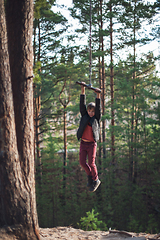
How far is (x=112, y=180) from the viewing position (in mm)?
14734

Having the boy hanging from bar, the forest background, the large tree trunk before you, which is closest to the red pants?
the boy hanging from bar

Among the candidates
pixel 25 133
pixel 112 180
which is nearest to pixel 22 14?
pixel 25 133

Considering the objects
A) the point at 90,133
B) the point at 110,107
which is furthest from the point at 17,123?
the point at 110,107

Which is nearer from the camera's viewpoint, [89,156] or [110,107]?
[89,156]

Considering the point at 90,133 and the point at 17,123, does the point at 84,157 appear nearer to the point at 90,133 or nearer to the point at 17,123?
the point at 90,133

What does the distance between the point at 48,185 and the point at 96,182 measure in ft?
36.9

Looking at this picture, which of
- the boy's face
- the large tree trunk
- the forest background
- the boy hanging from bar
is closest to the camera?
the large tree trunk

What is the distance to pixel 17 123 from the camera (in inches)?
153

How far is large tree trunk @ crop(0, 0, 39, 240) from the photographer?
3.56m

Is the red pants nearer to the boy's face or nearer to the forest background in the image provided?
the boy's face

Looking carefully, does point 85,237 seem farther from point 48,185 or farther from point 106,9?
point 106,9

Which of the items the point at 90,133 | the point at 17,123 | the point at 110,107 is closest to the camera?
the point at 17,123

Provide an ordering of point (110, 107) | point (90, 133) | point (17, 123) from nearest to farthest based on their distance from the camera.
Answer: point (17, 123)
point (90, 133)
point (110, 107)

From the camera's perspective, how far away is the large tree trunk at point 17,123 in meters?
3.56
